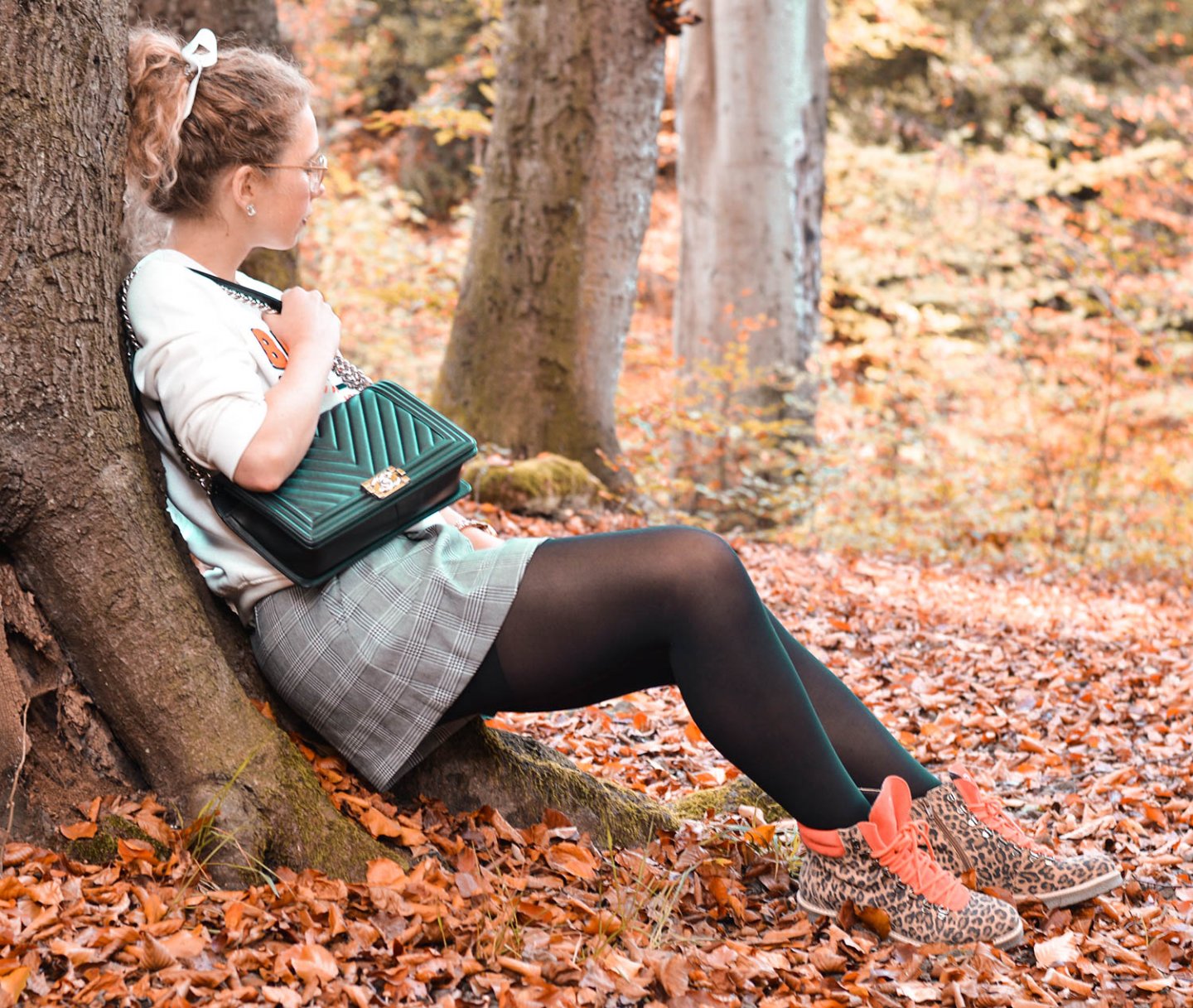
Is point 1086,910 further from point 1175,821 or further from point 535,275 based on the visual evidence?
point 535,275

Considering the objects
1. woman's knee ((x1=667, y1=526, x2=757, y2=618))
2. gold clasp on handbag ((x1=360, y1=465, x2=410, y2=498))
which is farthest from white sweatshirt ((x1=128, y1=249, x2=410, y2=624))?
woman's knee ((x1=667, y1=526, x2=757, y2=618))

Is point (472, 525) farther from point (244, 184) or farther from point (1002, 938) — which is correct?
point (1002, 938)

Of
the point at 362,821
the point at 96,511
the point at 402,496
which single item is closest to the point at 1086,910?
the point at 362,821

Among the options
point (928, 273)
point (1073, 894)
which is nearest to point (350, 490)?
point (1073, 894)

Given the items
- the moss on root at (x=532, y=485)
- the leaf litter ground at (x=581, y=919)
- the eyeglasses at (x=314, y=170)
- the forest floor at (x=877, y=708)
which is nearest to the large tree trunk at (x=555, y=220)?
the moss on root at (x=532, y=485)

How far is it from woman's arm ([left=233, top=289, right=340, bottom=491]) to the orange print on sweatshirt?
0.05 feet

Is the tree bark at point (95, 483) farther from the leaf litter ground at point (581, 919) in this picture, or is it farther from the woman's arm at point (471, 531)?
the woman's arm at point (471, 531)

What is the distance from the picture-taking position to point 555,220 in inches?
264

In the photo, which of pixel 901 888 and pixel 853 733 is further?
pixel 853 733

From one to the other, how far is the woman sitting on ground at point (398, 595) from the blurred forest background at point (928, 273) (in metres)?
4.82

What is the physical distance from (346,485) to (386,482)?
0.24 ft

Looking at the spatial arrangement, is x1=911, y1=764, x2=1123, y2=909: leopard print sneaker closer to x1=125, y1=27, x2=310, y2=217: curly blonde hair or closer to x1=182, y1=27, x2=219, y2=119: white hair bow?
x1=125, y1=27, x2=310, y2=217: curly blonde hair

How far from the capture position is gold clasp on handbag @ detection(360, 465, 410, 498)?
2.15 metres

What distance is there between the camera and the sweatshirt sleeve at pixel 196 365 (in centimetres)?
208
